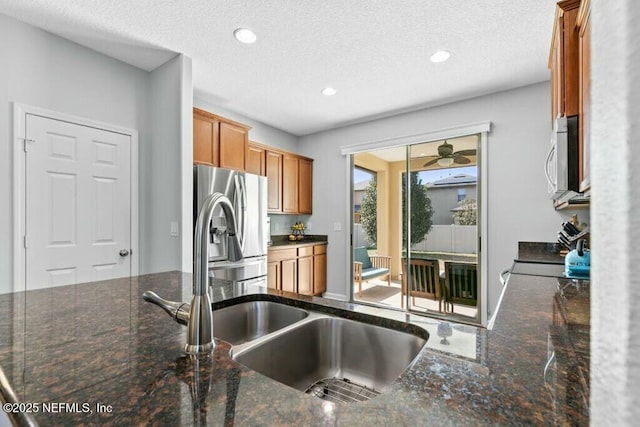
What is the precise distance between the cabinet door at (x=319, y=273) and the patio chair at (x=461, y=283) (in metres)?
1.70

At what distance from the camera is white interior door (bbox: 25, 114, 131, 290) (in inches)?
87.3

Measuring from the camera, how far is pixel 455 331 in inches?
35.1

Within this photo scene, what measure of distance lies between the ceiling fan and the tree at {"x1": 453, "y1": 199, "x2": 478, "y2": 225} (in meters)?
0.46

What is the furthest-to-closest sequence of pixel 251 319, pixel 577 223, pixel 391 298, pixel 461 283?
pixel 391 298 < pixel 461 283 < pixel 577 223 < pixel 251 319

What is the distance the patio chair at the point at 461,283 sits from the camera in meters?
3.40

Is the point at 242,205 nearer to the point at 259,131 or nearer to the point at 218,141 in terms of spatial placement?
the point at 218,141

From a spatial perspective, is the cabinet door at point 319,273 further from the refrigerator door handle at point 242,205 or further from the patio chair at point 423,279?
the refrigerator door handle at point 242,205

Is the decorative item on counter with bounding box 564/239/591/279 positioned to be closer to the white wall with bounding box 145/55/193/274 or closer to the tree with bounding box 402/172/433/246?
the tree with bounding box 402/172/433/246

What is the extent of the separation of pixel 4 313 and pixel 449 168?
12.3ft

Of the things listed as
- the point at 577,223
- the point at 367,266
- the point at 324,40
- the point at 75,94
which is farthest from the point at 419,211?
the point at 75,94

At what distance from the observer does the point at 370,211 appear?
4.27 meters

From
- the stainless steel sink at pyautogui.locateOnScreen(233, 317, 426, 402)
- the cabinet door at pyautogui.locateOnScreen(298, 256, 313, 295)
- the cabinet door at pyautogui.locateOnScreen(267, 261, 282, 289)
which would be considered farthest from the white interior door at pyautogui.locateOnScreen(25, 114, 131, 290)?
the stainless steel sink at pyautogui.locateOnScreen(233, 317, 426, 402)

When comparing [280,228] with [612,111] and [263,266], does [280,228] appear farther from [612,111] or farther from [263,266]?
[612,111]

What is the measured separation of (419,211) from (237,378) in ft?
11.3
